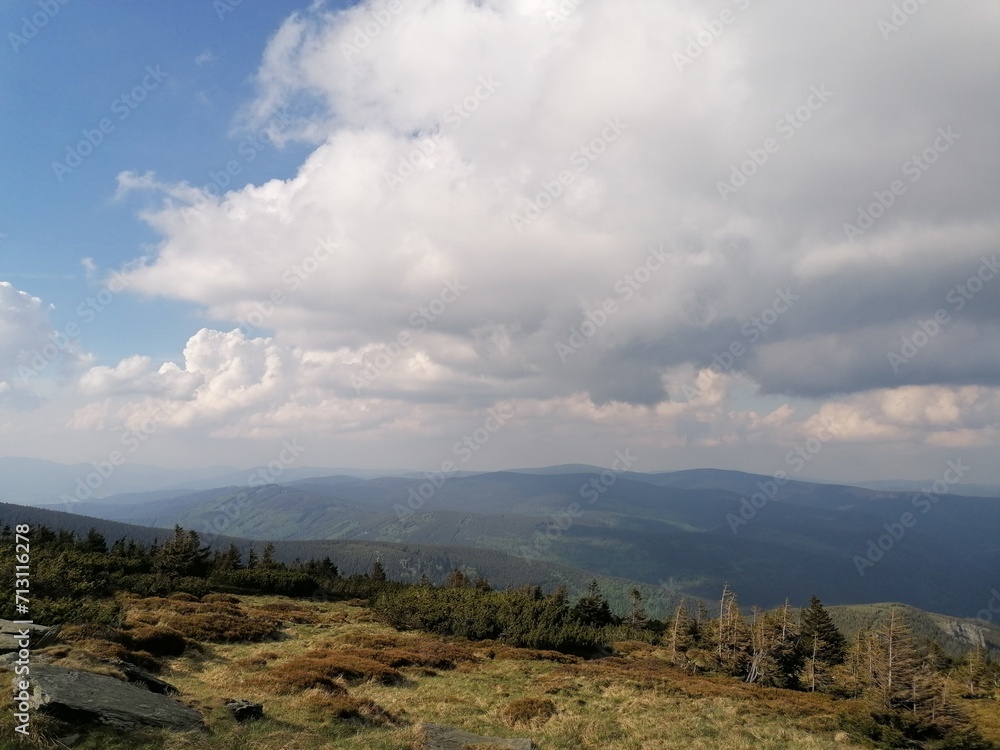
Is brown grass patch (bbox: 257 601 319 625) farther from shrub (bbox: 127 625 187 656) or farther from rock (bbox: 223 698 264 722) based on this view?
rock (bbox: 223 698 264 722)

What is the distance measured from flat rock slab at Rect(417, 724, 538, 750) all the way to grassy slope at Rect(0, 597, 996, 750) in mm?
677

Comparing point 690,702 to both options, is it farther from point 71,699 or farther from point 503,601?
point 503,601

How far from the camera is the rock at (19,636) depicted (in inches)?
663

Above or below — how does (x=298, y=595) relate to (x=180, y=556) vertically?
Result: below

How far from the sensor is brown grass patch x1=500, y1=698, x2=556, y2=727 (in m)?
20.4

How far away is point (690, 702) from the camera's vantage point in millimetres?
27562

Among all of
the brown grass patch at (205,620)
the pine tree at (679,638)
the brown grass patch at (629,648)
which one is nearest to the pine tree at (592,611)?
the pine tree at (679,638)

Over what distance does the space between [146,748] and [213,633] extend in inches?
938

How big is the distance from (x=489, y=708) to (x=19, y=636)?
18.0 meters

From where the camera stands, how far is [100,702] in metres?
12.5

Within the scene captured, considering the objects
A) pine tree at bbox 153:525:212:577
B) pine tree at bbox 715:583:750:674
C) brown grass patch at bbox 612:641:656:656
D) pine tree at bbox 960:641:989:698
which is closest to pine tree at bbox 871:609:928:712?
pine tree at bbox 715:583:750:674

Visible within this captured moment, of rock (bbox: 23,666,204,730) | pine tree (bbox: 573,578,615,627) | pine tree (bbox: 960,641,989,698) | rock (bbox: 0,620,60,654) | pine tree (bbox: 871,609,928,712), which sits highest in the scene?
rock (bbox: 23,666,204,730)

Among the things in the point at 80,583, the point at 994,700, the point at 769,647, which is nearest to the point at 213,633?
the point at 80,583

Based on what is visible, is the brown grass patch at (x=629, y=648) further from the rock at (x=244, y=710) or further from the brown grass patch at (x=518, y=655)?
the rock at (x=244, y=710)
